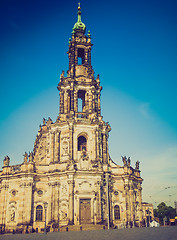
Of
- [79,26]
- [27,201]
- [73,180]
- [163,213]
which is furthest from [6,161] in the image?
[163,213]

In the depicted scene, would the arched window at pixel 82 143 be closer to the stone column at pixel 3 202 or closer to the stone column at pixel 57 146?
the stone column at pixel 57 146

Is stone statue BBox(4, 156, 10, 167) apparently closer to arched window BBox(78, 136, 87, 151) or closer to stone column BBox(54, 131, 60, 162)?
stone column BBox(54, 131, 60, 162)

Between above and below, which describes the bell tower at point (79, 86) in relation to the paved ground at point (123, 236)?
above

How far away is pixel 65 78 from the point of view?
1810 inches

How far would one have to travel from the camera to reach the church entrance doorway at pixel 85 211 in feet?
119

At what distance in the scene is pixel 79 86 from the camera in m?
45.2

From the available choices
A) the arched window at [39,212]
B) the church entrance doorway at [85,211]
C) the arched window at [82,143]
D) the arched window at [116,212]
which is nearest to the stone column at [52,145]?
the arched window at [82,143]

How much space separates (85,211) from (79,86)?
20.5 metres

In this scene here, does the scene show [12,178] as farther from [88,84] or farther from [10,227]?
[88,84]

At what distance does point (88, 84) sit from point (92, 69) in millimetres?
3981

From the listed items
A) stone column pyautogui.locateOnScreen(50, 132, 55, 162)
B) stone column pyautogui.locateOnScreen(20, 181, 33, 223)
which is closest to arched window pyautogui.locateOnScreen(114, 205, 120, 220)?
stone column pyautogui.locateOnScreen(50, 132, 55, 162)

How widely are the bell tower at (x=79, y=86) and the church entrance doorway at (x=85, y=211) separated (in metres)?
12.8

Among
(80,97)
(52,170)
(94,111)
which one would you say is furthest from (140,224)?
(80,97)

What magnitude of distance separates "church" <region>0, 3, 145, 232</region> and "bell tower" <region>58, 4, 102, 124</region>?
6.7 inches
